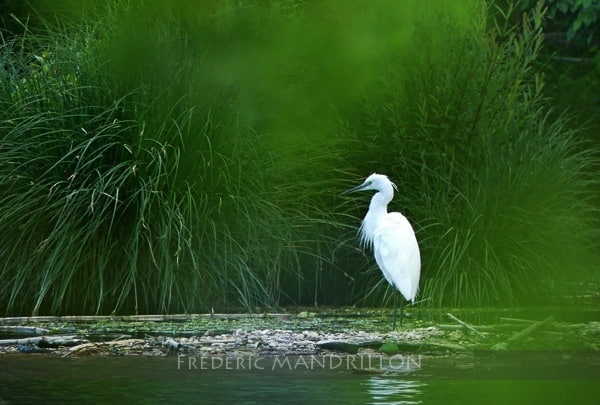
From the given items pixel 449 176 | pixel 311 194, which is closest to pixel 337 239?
pixel 311 194

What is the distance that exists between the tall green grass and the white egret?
501 mm

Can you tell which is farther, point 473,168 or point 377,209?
point 473,168

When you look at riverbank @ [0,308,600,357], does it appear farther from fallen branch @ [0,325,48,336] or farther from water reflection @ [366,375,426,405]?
water reflection @ [366,375,426,405]

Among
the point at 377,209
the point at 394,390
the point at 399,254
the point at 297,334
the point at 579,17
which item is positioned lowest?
the point at 394,390

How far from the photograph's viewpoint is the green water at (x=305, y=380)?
4566mm

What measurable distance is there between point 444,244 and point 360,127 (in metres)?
1.35

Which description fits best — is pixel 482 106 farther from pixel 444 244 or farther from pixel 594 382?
pixel 594 382

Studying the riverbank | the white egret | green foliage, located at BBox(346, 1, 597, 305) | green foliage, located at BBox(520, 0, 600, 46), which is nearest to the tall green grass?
green foliage, located at BBox(346, 1, 597, 305)

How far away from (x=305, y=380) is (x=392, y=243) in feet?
8.42

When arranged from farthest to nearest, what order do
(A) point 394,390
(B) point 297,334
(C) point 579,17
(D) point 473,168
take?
1. (C) point 579,17
2. (D) point 473,168
3. (B) point 297,334
4. (A) point 394,390

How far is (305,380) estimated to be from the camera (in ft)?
16.5

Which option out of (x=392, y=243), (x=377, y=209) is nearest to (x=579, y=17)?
(x=377, y=209)

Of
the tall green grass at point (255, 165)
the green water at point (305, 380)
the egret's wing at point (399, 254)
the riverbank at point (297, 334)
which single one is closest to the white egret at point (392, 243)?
the egret's wing at point (399, 254)

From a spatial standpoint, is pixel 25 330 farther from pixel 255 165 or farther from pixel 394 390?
pixel 394 390
